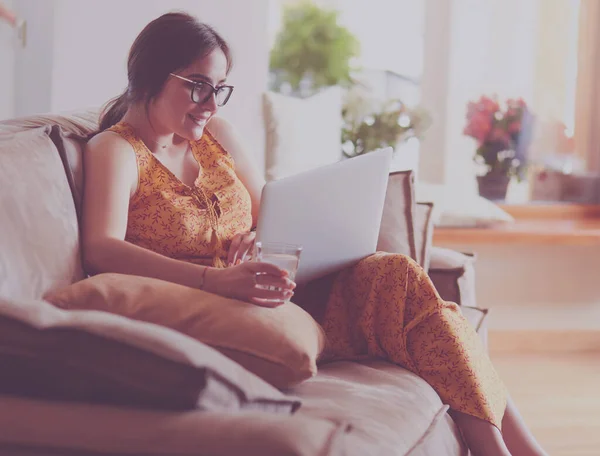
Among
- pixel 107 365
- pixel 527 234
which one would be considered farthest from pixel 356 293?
pixel 527 234

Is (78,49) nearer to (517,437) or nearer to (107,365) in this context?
(517,437)

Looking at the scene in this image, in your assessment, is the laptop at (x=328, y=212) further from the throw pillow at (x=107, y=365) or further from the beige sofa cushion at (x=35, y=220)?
the throw pillow at (x=107, y=365)

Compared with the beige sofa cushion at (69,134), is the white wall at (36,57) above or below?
above

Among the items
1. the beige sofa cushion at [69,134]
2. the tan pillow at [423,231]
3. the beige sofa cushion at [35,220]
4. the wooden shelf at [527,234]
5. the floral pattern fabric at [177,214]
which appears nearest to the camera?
the beige sofa cushion at [35,220]

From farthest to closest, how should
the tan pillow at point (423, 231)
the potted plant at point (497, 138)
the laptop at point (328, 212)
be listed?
the potted plant at point (497, 138) < the tan pillow at point (423, 231) < the laptop at point (328, 212)

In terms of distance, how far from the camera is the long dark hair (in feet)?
5.67

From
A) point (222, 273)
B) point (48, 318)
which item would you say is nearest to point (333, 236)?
point (222, 273)

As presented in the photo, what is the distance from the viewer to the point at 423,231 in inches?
83.5

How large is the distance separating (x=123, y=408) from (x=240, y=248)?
899 millimetres

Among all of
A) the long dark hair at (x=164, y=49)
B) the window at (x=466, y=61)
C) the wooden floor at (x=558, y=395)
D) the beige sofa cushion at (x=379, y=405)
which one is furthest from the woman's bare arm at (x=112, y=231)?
the window at (x=466, y=61)

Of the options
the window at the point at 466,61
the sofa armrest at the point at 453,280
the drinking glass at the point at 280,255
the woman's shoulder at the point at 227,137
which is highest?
the window at the point at 466,61

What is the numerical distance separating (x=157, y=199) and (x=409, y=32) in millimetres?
2720

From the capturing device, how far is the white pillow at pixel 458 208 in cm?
339

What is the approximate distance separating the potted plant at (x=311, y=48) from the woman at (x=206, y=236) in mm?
2107
